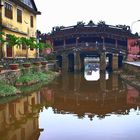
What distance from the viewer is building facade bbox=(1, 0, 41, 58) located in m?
32.6

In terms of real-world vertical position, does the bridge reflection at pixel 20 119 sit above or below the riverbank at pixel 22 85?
below

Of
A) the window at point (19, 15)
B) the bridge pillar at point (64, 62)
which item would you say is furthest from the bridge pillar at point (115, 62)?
the window at point (19, 15)

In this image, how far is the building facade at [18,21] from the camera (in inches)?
1284

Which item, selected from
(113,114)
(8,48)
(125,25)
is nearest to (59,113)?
(113,114)

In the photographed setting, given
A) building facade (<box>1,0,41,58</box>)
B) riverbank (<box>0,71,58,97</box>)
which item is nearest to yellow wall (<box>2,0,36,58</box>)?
building facade (<box>1,0,41,58</box>)

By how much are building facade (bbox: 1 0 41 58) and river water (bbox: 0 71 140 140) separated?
1136 centimetres

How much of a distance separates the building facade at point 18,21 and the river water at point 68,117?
11.4m

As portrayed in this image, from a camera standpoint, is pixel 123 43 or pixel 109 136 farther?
pixel 123 43

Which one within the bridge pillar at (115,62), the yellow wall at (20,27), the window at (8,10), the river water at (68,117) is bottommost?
the river water at (68,117)

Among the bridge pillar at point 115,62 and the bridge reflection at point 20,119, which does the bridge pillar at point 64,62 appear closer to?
the bridge pillar at point 115,62

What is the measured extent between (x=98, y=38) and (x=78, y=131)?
4673 cm

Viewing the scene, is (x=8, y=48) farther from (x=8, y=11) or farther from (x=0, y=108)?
(x=0, y=108)

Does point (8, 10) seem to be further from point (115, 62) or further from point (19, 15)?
point (115, 62)

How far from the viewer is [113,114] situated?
16781 mm
